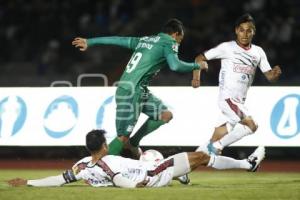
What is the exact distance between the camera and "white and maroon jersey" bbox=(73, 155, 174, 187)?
8898 millimetres

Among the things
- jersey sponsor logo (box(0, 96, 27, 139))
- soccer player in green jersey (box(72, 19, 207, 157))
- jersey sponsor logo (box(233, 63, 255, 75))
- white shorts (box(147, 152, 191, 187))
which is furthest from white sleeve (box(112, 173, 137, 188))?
jersey sponsor logo (box(0, 96, 27, 139))

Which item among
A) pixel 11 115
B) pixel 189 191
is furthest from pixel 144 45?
pixel 11 115

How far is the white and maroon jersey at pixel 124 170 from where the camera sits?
8.90 m

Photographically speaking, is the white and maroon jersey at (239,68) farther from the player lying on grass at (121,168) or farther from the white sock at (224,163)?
the player lying on grass at (121,168)

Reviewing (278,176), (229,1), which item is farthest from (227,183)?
(229,1)

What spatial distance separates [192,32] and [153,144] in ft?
14.5

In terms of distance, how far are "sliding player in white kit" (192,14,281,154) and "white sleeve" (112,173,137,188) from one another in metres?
1.96

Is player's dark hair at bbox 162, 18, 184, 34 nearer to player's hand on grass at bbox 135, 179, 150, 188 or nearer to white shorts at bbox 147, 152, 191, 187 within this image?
white shorts at bbox 147, 152, 191, 187

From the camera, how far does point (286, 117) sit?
45.2ft

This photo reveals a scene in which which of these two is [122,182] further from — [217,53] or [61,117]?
[61,117]

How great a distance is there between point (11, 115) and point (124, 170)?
5722 mm

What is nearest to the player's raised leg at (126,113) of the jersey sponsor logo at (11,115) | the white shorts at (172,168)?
the white shorts at (172,168)

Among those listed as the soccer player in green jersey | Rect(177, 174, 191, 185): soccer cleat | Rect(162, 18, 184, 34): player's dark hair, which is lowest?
Rect(177, 174, 191, 185): soccer cleat

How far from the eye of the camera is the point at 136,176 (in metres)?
8.97
